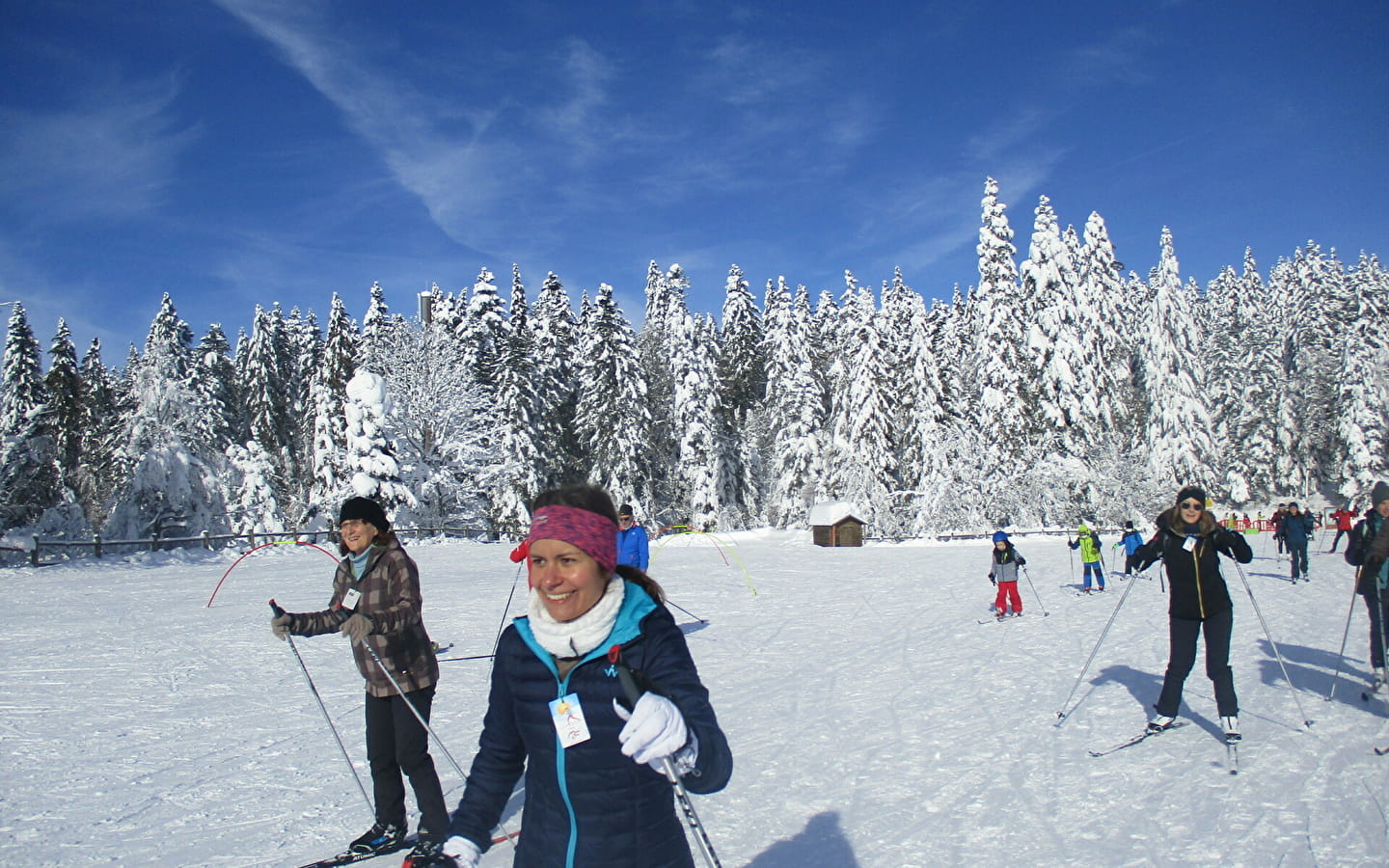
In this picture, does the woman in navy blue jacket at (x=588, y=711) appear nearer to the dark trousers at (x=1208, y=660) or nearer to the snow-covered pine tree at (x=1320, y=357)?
the dark trousers at (x=1208, y=660)

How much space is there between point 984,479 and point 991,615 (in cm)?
2244

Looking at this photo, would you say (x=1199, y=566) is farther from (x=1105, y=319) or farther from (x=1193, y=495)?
(x=1105, y=319)

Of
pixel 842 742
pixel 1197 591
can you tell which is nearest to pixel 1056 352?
pixel 1197 591

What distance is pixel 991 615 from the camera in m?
14.2

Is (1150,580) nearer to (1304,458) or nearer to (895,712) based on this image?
(895,712)

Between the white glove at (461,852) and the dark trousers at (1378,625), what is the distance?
8.69 meters

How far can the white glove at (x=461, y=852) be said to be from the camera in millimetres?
2389

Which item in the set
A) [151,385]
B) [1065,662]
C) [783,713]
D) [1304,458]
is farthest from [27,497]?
[1304,458]

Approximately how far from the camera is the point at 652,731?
6.65ft

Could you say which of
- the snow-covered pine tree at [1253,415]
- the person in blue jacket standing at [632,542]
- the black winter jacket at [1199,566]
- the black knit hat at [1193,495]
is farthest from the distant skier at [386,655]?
the snow-covered pine tree at [1253,415]

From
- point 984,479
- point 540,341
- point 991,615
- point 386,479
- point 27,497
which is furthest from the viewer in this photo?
point 540,341

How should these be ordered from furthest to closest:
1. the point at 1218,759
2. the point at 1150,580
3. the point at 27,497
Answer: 1. the point at 27,497
2. the point at 1150,580
3. the point at 1218,759

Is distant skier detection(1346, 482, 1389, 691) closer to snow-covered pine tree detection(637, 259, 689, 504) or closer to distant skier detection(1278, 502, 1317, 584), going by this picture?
distant skier detection(1278, 502, 1317, 584)

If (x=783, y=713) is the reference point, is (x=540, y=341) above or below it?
above
